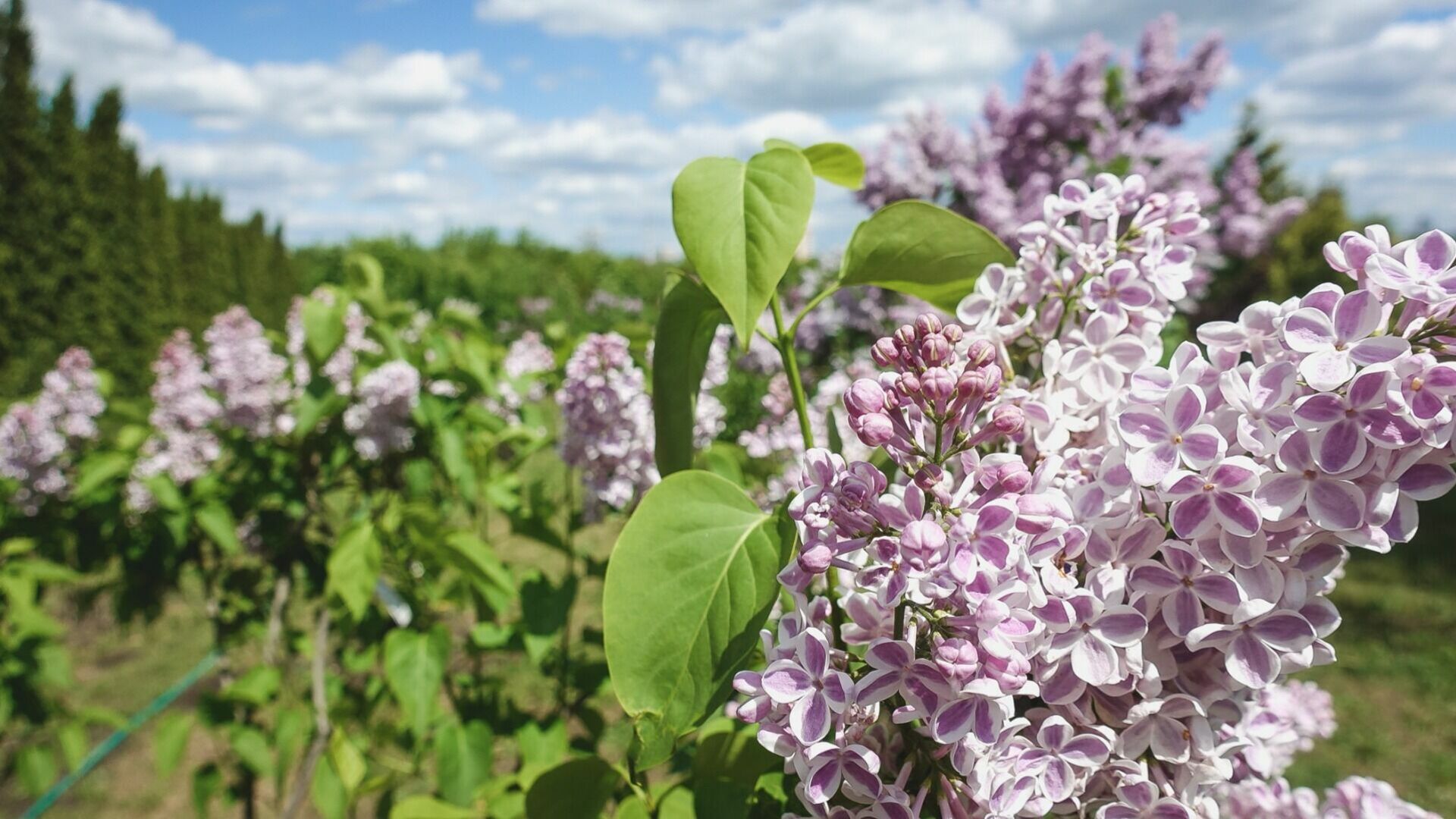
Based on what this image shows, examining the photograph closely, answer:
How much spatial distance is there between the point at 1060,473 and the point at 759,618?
0.27 m

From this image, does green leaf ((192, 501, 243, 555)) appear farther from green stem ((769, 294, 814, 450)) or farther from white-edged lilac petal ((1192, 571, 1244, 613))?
white-edged lilac petal ((1192, 571, 1244, 613))

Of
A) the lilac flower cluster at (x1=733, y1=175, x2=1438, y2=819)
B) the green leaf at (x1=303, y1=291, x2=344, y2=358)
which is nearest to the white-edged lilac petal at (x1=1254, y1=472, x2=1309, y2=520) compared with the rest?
the lilac flower cluster at (x1=733, y1=175, x2=1438, y2=819)

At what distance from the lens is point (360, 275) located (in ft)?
8.05

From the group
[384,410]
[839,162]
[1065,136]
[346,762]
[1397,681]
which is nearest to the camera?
[839,162]

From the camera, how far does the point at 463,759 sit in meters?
1.76

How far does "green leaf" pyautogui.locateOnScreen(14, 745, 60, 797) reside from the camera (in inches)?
100

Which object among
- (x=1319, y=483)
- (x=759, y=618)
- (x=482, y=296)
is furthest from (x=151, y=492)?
(x=482, y=296)

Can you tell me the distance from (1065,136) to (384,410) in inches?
128

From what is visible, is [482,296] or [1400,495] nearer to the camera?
[1400,495]

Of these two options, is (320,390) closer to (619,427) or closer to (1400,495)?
(619,427)

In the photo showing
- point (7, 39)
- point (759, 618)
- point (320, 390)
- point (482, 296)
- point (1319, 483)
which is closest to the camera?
point (1319, 483)

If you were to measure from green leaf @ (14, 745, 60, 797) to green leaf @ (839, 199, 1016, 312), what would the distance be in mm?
3001

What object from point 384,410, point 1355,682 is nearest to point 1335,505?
point 384,410

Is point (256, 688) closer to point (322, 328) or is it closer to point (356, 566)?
point (356, 566)
